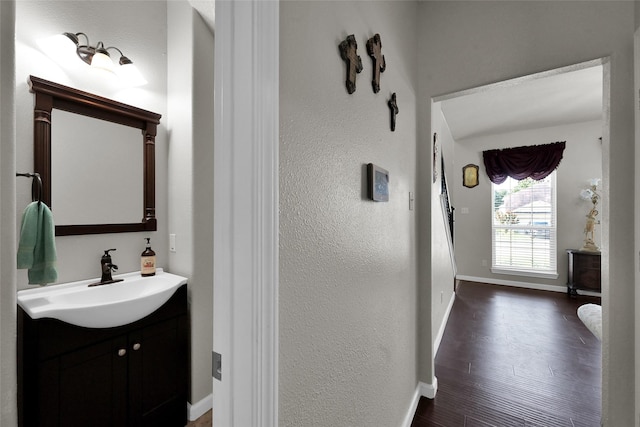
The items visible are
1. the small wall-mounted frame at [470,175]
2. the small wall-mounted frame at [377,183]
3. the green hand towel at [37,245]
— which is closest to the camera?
the small wall-mounted frame at [377,183]

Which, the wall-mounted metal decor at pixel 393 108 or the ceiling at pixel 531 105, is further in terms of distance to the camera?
the ceiling at pixel 531 105

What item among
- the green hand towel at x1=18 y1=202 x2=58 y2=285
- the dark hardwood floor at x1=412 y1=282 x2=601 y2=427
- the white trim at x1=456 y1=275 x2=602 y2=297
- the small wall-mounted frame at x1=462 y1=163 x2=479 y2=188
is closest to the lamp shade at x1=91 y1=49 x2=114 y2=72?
the green hand towel at x1=18 y1=202 x2=58 y2=285

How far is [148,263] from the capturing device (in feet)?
6.00

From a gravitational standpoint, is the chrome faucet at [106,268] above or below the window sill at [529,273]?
above

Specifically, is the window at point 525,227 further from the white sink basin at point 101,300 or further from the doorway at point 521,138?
the white sink basin at point 101,300

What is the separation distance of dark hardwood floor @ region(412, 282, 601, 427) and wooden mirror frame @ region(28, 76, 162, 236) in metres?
2.36

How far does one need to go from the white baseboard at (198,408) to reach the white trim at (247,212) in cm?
149

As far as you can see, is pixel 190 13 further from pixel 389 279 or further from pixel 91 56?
pixel 389 279

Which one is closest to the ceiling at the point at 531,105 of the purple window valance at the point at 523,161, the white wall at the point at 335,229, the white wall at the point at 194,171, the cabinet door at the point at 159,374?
the purple window valance at the point at 523,161

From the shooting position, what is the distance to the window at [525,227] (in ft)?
15.5

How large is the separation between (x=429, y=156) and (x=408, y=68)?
624mm

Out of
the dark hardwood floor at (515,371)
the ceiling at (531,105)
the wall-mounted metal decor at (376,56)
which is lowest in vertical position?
the dark hardwood floor at (515,371)

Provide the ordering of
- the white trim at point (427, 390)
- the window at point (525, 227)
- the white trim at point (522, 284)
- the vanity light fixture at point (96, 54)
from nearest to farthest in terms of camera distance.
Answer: the vanity light fixture at point (96, 54) → the white trim at point (427, 390) → the white trim at point (522, 284) → the window at point (525, 227)

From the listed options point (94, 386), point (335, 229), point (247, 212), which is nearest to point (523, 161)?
point (335, 229)
